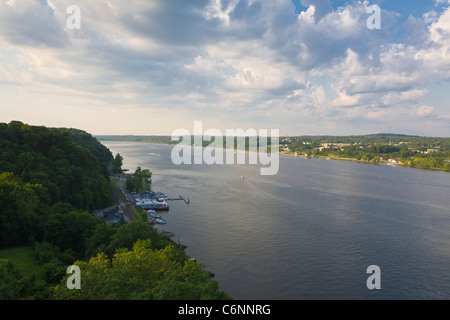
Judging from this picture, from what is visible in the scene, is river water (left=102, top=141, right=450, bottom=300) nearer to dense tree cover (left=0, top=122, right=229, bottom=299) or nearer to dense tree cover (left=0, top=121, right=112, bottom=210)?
dense tree cover (left=0, top=122, right=229, bottom=299)

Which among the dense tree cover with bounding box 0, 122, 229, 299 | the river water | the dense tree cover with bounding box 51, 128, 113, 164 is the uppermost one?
the dense tree cover with bounding box 51, 128, 113, 164

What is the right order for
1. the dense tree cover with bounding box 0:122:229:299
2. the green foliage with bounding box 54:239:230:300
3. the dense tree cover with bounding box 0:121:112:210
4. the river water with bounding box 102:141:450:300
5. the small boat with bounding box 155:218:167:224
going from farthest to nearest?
the small boat with bounding box 155:218:167:224
the dense tree cover with bounding box 0:121:112:210
the river water with bounding box 102:141:450:300
the dense tree cover with bounding box 0:122:229:299
the green foliage with bounding box 54:239:230:300

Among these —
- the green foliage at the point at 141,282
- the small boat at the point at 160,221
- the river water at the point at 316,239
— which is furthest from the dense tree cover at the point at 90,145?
the green foliage at the point at 141,282

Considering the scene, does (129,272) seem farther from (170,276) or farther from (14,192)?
(14,192)

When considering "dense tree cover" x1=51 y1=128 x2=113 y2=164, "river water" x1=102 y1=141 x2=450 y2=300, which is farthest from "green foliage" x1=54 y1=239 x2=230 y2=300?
"dense tree cover" x1=51 y1=128 x2=113 y2=164

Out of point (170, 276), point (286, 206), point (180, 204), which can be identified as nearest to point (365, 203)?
point (286, 206)

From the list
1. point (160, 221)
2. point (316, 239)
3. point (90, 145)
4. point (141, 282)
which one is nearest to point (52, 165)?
point (160, 221)
